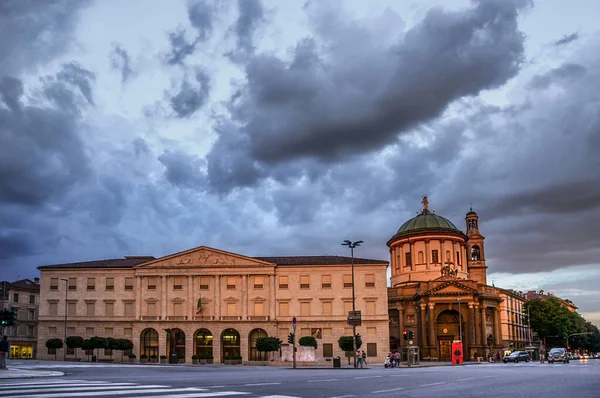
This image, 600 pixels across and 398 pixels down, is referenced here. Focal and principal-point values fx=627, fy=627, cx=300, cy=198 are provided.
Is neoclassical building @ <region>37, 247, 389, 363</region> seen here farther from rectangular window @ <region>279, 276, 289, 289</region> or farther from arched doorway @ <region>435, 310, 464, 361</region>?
arched doorway @ <region>435, 310, 464, 361</region>

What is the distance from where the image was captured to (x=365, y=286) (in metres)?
83.1

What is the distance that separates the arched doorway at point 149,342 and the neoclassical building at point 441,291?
35516mm

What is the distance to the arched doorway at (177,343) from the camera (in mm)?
82688

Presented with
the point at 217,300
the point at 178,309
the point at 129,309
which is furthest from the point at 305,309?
the point at 129,309

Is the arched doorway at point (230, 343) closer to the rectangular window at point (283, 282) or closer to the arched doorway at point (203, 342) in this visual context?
the arched doorway at point (203, 342)

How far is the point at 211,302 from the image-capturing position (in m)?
84.1

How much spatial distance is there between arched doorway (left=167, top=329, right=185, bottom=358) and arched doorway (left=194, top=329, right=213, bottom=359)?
5.85ft

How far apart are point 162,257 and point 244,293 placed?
40.1 feet

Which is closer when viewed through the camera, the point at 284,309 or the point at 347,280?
the point at 347,280

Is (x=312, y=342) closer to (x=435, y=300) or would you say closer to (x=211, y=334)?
(x=211, y=334)

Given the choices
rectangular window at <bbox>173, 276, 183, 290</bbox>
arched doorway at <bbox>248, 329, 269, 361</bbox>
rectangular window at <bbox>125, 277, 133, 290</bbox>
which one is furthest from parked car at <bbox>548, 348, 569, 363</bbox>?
rectangular window at <bbox>125, 277, 133, 290</bbox>

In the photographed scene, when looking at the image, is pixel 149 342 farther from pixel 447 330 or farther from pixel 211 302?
pixel 447 330

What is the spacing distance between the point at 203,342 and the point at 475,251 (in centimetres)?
5720

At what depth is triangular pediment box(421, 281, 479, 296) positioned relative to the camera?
9438cm
